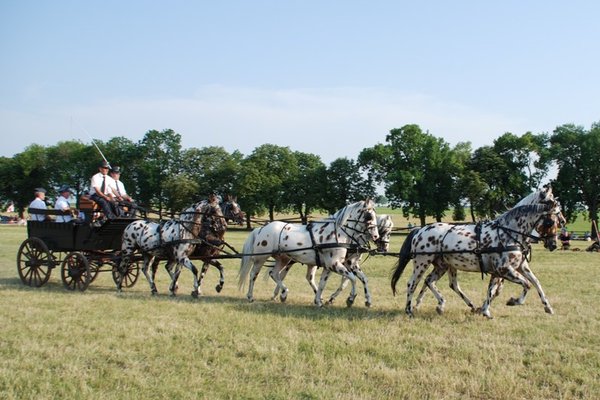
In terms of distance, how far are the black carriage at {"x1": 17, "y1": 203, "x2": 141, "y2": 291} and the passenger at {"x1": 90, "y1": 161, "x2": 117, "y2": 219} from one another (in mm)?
300

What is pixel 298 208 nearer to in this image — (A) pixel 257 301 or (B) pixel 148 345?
(A) pixel 257 301

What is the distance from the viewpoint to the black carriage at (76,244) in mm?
14461

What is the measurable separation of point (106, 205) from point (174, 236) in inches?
84.2

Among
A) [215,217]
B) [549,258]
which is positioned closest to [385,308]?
[215,217]

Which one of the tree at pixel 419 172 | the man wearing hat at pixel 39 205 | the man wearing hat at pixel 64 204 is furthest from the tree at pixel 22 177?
the man wearing hat at pixel 64 204

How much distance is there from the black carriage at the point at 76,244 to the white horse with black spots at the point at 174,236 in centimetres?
39

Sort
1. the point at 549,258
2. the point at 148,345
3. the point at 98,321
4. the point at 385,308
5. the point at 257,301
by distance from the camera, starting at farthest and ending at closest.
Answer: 1. the point at 549,258
2. the point at 257,301
3. the point at 385,308
4. the point at 98,321
5. the point at 148,345

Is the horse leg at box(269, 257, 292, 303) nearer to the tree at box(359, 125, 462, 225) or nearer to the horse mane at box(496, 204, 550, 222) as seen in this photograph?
the horse mane at box(496, 204, 550, 222)

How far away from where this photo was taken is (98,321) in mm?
9867

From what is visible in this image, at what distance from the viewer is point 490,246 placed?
1059 cm

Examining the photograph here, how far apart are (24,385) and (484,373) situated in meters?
5.61

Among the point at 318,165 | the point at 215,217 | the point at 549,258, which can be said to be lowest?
the point at 549,258

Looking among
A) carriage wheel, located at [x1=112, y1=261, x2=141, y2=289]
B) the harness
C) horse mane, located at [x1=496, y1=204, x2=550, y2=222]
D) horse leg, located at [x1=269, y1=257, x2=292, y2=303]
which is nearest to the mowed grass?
horse leg, located at [x1=269, y1=257, x2=292, y2=303]

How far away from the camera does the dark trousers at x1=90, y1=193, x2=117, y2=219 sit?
47.3 ft
